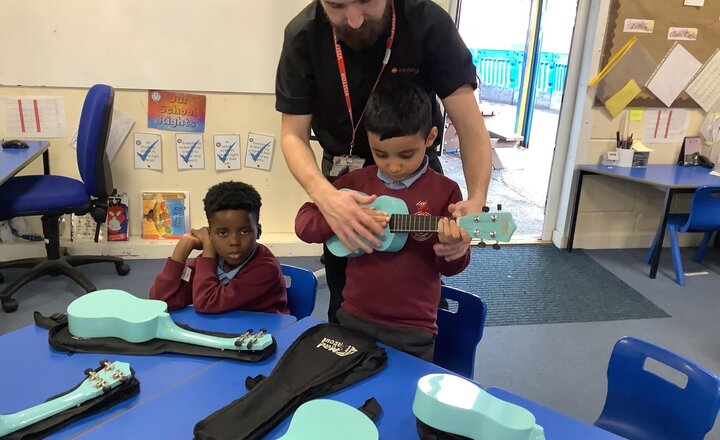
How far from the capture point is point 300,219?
1452 mm

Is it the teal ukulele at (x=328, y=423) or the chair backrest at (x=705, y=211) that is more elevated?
the teal ukulele at (x=328, y=423)

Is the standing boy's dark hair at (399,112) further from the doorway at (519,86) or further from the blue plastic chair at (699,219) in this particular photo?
the doorway at (519,86)

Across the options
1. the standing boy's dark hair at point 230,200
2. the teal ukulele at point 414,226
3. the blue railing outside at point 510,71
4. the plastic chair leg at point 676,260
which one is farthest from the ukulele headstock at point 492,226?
the blue railing outside at point 510,71

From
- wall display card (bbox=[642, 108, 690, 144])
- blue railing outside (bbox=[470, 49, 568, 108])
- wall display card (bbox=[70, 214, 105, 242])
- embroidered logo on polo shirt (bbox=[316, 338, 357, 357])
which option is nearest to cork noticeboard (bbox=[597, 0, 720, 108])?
wall display card (bbox=[642, 108, 690, 144])

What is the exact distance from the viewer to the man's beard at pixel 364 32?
1417mm

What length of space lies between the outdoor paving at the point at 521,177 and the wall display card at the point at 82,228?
242cm

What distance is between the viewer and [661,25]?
363 cm

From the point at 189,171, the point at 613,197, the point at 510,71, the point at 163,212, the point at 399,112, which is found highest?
the point at 510,71

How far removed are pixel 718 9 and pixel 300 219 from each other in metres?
3.78

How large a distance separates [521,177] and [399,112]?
4949 millimetres

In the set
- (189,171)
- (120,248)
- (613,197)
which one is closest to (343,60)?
(189,171)

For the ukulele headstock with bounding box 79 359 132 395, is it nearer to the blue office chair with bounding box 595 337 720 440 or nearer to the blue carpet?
the blue office chair with bounding box 595 337 720 440

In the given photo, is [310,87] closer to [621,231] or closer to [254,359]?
[254,359]

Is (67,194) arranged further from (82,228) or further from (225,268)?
(225,268)
